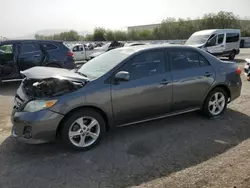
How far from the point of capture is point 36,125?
11.2 feet

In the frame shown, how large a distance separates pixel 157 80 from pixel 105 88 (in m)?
0.99

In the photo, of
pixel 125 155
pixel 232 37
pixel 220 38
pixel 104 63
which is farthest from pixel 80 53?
pixel 125 155

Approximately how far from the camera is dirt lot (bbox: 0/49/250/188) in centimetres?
300

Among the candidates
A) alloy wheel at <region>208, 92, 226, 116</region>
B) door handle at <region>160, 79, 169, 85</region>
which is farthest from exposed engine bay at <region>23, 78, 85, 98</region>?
alloy wheel at <region>208, 92, 226, 116</region>

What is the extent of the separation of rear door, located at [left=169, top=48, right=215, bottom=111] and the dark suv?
5676 millimetres

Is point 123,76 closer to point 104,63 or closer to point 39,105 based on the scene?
point 104,63

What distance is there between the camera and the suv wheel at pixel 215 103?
4965 mm

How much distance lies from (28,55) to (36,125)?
5952 millimetres

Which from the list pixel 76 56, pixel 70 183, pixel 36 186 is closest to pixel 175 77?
pixel 70 183

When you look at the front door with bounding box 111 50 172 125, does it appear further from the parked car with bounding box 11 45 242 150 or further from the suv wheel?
the suv wheel

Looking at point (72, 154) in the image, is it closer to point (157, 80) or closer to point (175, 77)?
point (157, 80)

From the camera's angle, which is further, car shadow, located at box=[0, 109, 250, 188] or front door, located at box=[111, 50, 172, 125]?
front door, located at box=[111, 50, 172, 125]

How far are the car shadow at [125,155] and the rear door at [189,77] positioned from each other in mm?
482

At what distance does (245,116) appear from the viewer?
514 cm
